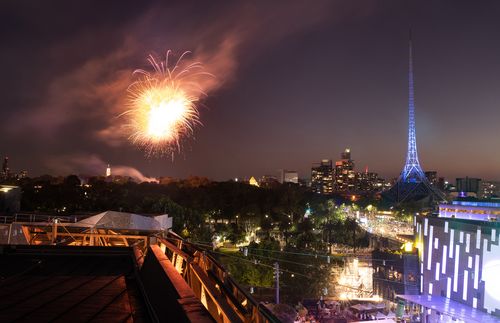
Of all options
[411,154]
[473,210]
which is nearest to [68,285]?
[473,210]

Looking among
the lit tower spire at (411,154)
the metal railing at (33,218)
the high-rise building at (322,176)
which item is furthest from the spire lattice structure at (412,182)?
the high-rise building at (322,176)

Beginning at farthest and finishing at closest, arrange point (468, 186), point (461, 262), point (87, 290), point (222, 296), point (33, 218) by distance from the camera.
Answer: point (468, 186) → point (461, 262) → point (33, 218) → point (87, 290) → point (222, 296)

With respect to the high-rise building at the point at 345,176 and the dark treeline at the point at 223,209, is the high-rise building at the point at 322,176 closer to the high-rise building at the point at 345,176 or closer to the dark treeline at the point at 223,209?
the high-rise building at the point at 345,176

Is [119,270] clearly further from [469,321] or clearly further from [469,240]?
[469,240]

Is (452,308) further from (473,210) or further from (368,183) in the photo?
(368,183)

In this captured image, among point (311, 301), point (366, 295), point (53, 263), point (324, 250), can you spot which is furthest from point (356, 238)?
point (53, 263)

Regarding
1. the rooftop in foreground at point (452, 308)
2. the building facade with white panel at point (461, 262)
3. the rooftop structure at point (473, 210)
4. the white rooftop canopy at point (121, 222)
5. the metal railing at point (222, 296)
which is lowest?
the rooftop in foreground at point (452, 308)

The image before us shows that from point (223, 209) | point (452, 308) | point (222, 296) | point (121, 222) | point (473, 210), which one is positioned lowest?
point (452, 308)

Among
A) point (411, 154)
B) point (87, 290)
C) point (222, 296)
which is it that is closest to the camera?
point (222, 296)

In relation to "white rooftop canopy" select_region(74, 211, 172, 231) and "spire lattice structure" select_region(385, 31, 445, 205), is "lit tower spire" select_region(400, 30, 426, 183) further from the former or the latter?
"white rooftop canopy" select_region(74, 211, 172, 231)

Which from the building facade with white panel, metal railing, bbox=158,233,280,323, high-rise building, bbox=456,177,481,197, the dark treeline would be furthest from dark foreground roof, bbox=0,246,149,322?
high-rise building, bbox=456,177,481,197

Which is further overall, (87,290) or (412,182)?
(412,182)
